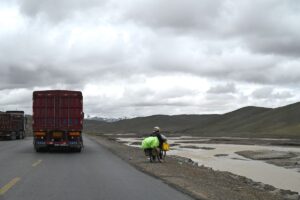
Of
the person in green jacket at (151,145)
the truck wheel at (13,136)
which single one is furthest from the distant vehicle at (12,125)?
the person in green jacket at (151,145)

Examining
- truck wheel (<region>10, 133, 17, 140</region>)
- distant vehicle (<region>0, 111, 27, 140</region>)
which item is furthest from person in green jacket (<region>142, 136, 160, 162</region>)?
truck wheel (<region>10, 133, 17, 140</region>)

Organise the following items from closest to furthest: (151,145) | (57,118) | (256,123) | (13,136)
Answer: (151,145)
(57,118)
(13,136)
(256,123)

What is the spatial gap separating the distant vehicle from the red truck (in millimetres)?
26896

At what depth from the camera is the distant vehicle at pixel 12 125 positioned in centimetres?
5522

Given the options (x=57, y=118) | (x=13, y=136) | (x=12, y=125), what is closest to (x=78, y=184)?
(x=57, y=118)

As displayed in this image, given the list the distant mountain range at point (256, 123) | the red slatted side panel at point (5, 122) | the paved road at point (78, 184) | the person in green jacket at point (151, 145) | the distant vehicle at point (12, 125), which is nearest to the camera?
the paved road at point (78, 184)

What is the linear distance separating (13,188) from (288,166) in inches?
932

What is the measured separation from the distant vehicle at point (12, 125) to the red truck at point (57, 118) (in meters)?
26.9

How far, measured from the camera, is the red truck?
29.1m

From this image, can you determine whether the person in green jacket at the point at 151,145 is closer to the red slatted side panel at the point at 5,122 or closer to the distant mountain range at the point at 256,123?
the red slatted side panel at the point at 5,122

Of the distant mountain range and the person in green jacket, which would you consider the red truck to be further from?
the distant mountain range

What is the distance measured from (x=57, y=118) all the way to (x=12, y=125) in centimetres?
3072

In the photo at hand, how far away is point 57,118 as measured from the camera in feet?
96.1

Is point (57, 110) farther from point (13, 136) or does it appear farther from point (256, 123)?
point (256, 123)
